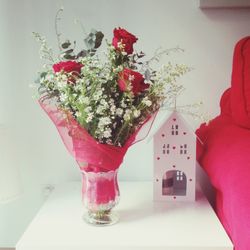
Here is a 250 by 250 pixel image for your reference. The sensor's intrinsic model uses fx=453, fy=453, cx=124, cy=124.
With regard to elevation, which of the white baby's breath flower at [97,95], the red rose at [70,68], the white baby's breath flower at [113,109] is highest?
the red rose at [70,68]

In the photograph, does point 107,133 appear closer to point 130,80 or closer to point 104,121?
point 104,121

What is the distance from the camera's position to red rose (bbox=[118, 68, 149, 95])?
1193 millimetres

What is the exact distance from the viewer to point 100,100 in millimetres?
1216

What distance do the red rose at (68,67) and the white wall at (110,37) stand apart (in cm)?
51

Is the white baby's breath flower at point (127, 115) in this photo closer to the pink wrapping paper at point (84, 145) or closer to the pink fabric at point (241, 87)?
the pink wrapping paper at point (84, 145)

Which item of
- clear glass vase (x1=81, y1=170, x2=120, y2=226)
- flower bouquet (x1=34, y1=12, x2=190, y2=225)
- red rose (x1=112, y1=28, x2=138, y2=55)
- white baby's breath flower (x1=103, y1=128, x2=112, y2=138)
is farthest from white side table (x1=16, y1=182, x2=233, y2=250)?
red rose (x1=112, y1=28, x2=138, y2=55)

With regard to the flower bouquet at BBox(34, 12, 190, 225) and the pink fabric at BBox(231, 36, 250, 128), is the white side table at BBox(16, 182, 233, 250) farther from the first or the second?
the pink fabric at BBox(231, 36, 250, 128)

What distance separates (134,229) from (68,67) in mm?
503

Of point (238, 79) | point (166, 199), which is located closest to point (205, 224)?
point (166, 199)

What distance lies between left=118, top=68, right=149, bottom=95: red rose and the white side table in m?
0.41

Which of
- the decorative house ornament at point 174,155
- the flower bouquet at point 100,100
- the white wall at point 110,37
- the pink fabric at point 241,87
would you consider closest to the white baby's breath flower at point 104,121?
the flower bouquet at point 100,100

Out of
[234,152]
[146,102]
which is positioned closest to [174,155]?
[234,152]

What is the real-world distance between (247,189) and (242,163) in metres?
0.11

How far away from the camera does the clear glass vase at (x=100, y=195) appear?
4.37 ft
